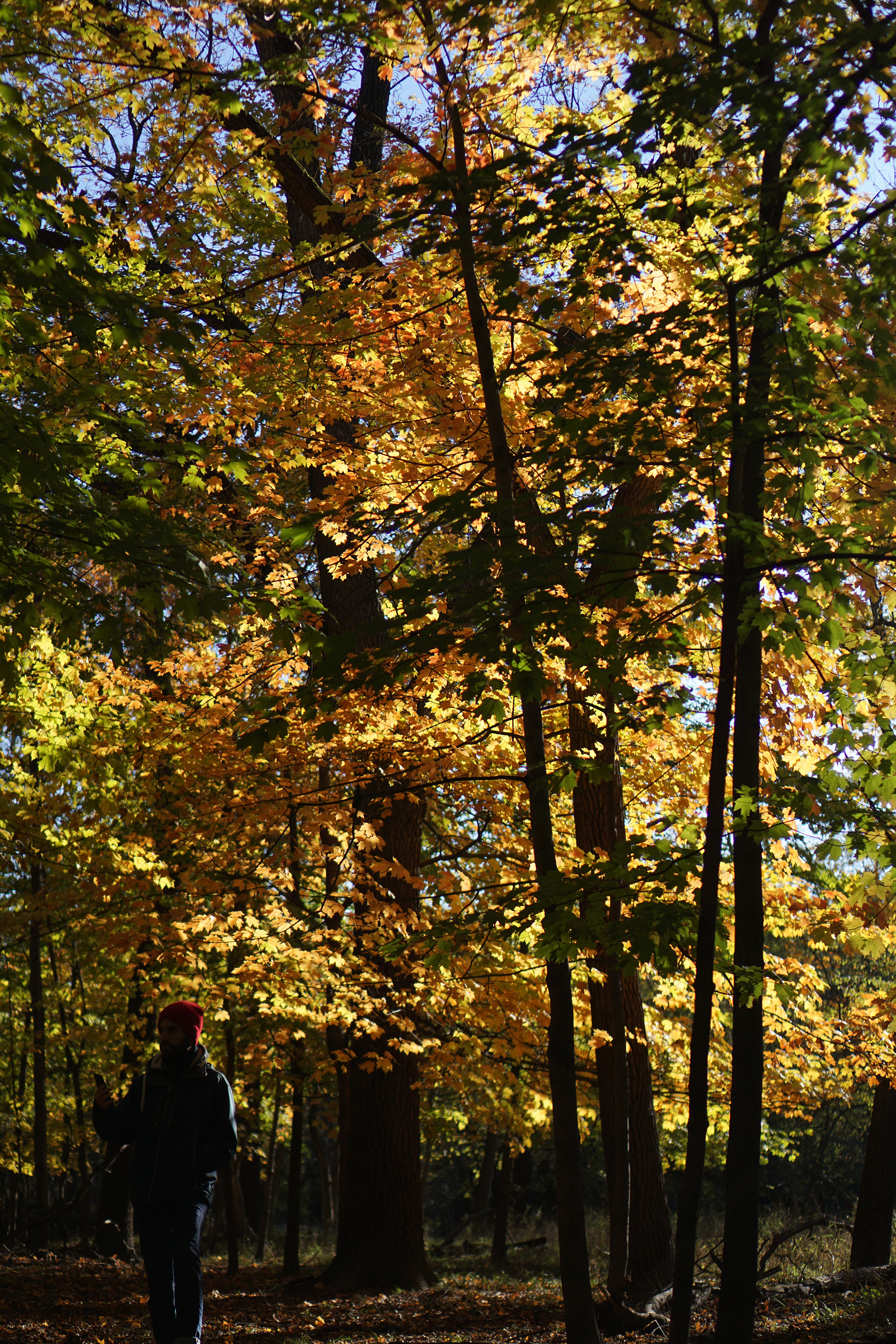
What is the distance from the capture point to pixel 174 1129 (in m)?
5.10

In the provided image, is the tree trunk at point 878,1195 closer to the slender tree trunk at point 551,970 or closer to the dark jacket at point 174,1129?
the slender tree trunk at point 551,970

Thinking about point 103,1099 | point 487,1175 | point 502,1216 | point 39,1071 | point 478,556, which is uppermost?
point 478,556

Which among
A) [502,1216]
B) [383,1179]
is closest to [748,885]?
[383,1179]

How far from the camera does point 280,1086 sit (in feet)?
61.9

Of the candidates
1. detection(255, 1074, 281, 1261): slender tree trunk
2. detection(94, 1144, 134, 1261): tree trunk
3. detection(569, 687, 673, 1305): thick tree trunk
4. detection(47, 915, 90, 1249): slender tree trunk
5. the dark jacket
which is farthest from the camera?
detection(255, 1074, 281, 1261): slender tree trunk

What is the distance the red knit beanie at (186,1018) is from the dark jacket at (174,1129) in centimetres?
8

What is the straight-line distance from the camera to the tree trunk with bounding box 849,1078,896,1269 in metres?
11.5

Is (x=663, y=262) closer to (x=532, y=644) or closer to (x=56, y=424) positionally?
(x=532, y=644)

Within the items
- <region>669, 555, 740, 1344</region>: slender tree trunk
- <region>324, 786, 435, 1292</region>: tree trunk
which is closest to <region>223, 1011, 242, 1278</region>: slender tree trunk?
<region>324, 786, 435, 1292</region>: tree trunk

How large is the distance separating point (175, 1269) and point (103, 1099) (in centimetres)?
87

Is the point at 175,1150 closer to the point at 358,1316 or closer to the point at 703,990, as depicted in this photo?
the point at 703,990

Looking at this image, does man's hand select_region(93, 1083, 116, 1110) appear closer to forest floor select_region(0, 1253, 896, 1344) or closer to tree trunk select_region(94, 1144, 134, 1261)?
forest floor select_region(0, 1253, 896, 1344)

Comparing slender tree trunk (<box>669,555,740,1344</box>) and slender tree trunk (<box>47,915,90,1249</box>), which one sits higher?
slender tree trunk (<box>669,555,740,1344</box>)

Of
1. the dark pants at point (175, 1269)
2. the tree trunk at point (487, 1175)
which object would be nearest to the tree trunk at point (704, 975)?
the dark pants at point (175, 1269)
